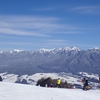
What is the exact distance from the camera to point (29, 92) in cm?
2433

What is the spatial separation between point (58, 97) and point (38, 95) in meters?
1.90

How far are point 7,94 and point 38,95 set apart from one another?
2908 millimetres

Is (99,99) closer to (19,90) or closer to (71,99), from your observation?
(71,99)

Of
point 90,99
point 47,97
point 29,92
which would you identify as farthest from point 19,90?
point 90,99

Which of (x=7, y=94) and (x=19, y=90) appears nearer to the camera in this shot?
(x=7, y=94)

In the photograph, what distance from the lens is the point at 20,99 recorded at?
21.0 m

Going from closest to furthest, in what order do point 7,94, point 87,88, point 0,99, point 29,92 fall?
point 0,99, point 7,94, point 29,92, point 87,88

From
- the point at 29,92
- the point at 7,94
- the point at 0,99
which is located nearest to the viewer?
the point at 0,99

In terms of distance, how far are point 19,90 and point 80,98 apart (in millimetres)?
6150

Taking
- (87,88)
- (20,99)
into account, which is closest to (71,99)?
(20,99)

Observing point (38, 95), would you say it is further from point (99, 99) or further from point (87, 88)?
point (87, 88)

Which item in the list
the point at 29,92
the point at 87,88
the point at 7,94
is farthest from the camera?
the point at 87,88

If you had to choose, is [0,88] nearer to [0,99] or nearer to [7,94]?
[7,94]

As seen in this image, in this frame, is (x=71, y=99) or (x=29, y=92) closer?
(x=71, y=99)
